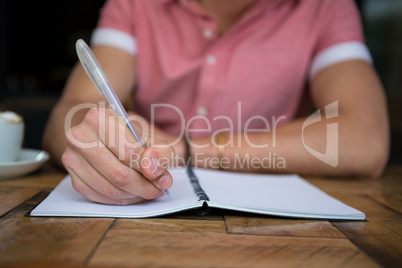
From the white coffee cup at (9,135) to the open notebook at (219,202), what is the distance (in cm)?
14

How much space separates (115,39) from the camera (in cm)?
102

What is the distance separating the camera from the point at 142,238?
383 mm

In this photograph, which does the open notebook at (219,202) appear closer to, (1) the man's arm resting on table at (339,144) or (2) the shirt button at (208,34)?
(1) the man's arm resting on table at (339,144)

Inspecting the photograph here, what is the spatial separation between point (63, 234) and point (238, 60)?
0.73 m

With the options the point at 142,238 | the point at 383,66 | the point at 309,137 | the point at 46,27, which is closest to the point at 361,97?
the point at 309,137

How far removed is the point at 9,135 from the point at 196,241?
0.45 m

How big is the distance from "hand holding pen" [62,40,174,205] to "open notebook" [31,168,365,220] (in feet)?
0.07

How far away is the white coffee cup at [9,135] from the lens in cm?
66

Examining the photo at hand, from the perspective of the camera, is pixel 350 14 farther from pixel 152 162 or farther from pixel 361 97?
pixel 152 162

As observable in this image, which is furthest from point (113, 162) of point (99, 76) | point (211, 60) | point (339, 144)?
point (211, 60)

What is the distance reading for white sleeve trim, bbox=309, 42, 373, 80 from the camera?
3.13 feet

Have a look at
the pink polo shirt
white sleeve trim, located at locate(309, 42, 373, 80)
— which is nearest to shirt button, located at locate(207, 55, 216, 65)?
the pink polo shirt

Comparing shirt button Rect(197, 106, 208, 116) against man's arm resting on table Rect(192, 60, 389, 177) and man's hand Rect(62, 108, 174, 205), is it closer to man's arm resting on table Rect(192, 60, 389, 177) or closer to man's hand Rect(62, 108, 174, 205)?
man's arm resting on table Rect(192, 60, 389, 177)

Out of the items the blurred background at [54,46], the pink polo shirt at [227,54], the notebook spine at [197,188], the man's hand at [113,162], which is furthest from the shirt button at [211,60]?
the blurred background at [54,46]
